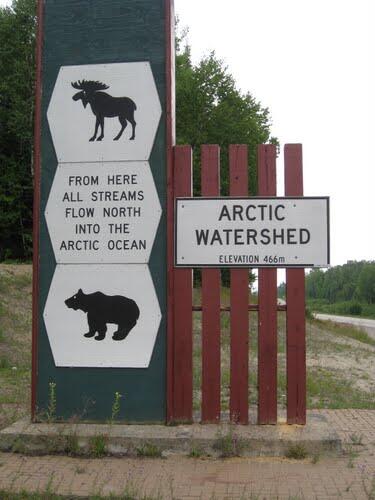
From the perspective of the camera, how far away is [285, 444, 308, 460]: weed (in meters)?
5.12

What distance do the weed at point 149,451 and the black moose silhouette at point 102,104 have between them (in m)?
2.94

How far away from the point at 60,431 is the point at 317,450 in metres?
2.31

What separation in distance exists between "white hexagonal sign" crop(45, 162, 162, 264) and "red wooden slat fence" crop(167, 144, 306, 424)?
57cm

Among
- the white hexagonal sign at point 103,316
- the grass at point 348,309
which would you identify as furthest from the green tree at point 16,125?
the grass at point 348,309

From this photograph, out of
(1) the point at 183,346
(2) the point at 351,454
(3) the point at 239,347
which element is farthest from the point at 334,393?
(1) the point at 183,346

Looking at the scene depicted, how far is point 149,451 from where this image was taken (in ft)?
17.0

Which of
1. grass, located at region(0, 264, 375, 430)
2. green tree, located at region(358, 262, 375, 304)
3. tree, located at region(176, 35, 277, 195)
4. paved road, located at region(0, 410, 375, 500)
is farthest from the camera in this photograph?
green tree, located at region(358, 262, 375, 304)

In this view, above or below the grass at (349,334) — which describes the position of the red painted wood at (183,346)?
above

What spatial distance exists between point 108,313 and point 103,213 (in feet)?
3.25

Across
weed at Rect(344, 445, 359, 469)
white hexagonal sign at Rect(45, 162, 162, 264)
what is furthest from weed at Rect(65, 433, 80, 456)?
weed at Rect(344, 445, 359, 469)

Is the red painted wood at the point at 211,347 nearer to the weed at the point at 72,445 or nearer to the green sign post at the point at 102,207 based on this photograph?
the green sign post at the point at 102,207

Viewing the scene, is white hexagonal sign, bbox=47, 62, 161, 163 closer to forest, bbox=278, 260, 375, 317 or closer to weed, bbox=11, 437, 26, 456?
weed, bbox=11, 437, 26, 456

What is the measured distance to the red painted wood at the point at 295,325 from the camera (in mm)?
5652

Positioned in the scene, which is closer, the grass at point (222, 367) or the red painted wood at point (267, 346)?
the red painted wood at point (267, 346)
